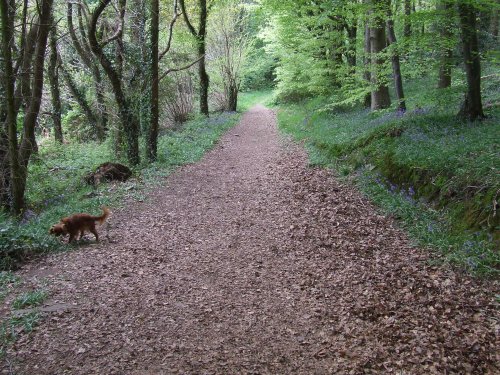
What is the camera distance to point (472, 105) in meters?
9.33

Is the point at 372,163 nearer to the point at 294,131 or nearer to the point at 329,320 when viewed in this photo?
the point at 329,320

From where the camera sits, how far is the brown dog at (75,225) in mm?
6879

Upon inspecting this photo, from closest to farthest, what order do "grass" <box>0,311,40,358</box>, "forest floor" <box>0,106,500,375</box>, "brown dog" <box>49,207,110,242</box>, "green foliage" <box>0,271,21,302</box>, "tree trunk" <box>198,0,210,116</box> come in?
1. "forest floor" <box>0,106,500,375</box>
2. "grass" <box>0,311,40,358</box>
3. "green foliage" <box>0,271,21,302</box>
4. "brown dog" <box>49,207,110,242</box>
5. "tree trunk" <box>198,0,210,116</box>

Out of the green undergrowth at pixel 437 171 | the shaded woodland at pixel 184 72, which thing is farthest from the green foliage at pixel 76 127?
the green undergrowth at pixel 437 171

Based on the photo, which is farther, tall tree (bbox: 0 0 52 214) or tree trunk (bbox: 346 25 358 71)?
tree trunk (bbox: 346 25 358 71)

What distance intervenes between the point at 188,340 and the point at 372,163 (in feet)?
23.0

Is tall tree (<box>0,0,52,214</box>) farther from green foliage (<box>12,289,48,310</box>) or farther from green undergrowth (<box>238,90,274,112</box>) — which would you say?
green undergrowth (<box>238,90,274,112</box>)

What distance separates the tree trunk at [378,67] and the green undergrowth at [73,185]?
7279 millimetres

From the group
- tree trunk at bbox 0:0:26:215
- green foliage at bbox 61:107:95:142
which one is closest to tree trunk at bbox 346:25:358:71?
tree trunk at bbox 0:0:26:215

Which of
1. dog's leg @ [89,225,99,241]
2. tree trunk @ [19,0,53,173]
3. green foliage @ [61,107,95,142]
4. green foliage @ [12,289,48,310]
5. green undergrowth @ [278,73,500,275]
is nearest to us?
green foliage @ [12,289,48,310]

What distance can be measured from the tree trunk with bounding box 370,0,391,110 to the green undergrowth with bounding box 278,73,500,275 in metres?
1.64

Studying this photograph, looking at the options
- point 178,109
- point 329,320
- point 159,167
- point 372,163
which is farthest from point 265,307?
point 178,109

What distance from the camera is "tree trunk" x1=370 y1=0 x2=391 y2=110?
13461mm

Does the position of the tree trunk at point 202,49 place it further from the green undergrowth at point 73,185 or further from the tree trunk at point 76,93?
the tree trunk at point 76,93
